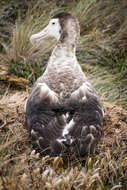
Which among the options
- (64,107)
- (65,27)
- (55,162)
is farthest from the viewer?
(65,27)

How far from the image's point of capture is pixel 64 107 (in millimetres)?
2715

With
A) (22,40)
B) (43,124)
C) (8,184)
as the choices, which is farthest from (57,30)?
(8,184)

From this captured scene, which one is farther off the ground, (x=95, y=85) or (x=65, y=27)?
(x=65, y=27)

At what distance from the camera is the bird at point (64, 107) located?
2543 mm

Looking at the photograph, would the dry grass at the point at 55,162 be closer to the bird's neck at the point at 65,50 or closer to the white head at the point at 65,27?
the bird's neck at the point at 65,50

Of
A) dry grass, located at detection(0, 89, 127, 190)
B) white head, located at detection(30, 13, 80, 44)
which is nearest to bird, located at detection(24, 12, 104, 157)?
white head, located at detection(30, 13, 80, 44)

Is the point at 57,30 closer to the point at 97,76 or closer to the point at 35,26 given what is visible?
the point at 97,76

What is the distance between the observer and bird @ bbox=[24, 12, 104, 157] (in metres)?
2.54

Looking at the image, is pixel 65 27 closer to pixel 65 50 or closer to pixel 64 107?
pixel 65 50

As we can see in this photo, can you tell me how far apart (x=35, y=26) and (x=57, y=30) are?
172 cm

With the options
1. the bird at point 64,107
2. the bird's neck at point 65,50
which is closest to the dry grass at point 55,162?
the bird at point 64,107

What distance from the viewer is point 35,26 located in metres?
4.84

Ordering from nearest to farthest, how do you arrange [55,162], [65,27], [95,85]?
[55,162]
[65,27]
[95,85]

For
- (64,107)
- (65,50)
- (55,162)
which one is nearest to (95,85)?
(65,50)
